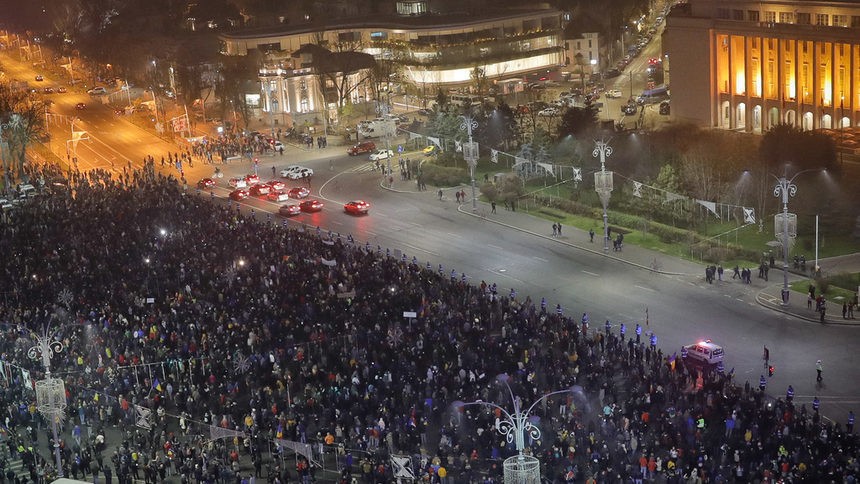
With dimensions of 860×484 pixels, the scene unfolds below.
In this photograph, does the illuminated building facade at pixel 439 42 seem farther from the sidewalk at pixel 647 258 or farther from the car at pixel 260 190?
the sidewalk at pixel 647 258

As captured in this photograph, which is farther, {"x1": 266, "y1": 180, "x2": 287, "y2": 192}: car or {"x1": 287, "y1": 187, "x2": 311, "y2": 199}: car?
{"x1": 266, "y1": 180, "x2": 287, "y2": 192}: car

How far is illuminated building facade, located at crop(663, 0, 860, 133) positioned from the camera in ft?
342

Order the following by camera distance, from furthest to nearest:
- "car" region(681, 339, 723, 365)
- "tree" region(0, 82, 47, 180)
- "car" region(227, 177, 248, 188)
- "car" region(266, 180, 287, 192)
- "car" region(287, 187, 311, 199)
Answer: "tree" region(0, 82, 47, 180)
"car" region(227, 177, 248, 188)
"car" region(266, 180, 287, 192)
"car" region(287, 187, 311, 199)
"car" region(681, 339, 723, 365)

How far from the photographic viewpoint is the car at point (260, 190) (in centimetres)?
9581

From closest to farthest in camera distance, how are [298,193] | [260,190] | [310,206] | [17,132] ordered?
[310,206] → [298,193] → [260,190] → [17,132]

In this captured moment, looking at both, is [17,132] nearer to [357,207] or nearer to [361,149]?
[361,149]

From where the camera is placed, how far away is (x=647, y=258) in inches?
2943

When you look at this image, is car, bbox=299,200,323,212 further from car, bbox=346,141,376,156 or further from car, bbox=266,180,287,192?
car, bbox=346,141,376,156

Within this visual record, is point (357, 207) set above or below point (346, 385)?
above

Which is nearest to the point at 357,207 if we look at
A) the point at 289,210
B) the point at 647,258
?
the point at 289,210

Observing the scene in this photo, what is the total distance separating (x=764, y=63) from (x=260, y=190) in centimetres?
4438

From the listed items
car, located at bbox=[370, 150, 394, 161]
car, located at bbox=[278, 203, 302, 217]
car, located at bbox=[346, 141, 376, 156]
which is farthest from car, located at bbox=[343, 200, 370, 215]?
car, located at bbox=[346, 141, 376, 156]

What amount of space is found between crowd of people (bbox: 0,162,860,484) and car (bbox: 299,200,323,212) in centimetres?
1962

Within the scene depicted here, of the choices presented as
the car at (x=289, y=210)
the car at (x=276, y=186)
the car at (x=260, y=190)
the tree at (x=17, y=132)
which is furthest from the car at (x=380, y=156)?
the tree at (x=17, y=132)
